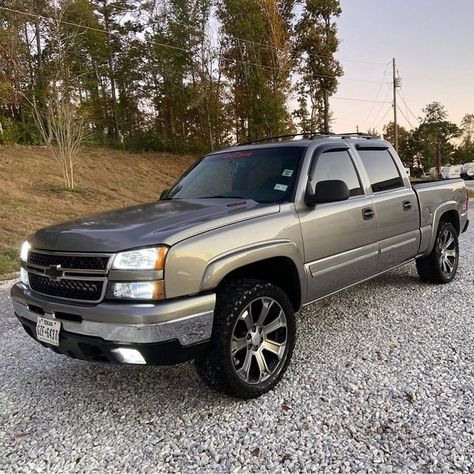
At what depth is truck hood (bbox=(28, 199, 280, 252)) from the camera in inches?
97.6

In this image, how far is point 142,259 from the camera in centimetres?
241

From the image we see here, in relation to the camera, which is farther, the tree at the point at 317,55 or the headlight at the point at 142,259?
the tree at the point at 317,55

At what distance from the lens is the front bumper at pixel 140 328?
7.75 ft

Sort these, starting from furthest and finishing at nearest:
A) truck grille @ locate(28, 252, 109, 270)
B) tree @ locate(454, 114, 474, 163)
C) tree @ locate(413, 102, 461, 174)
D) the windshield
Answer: tree @ locate(454, 114, 474, 163)
tree @ locate(413, 102, 461, 174)
the windshield
truck grille @ locate(28, 252, 109, 270)

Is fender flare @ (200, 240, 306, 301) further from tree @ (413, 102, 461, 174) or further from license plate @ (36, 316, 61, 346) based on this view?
tree @ (413, 102, 461, 174)

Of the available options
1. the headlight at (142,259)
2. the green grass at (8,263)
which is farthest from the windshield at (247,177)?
the green grass at (8,263)

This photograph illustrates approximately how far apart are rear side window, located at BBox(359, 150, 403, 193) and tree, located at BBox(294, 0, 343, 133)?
26.4 m

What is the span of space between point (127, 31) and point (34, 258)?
28943mm

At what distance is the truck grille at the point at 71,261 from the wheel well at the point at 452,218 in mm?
4185

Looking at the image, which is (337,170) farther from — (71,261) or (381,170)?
(71,261)

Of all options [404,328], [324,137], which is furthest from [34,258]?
[404,328]

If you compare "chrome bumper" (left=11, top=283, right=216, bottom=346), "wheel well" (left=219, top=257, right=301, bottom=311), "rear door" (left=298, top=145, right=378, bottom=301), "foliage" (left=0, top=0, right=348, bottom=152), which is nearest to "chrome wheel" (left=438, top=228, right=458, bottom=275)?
"rear door" (left=298, top=145, right=378, bottom=301)

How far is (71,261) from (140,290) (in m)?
0.50

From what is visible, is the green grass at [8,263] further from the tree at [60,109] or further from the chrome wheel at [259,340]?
the tree at [60,109]
